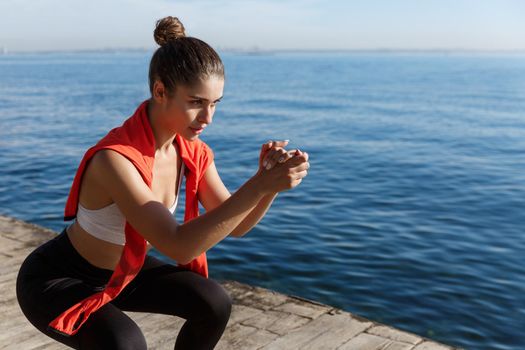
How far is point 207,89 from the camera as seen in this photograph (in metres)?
2.75

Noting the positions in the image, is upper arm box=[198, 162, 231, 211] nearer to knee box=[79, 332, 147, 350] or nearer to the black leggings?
the black leggings

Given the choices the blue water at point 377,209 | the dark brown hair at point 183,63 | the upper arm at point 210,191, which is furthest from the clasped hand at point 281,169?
the blue water at point 377,209

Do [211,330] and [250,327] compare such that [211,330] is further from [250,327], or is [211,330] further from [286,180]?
[250,327]

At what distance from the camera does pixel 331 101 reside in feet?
138

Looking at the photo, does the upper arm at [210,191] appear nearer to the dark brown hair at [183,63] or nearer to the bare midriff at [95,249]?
the bare midriff at [95,249]

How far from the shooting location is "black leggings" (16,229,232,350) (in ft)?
9.23

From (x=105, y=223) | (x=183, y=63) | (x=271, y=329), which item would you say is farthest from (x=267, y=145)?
(x=271, y=329)

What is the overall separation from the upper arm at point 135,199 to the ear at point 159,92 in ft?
1.05

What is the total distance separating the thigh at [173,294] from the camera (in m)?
2.98

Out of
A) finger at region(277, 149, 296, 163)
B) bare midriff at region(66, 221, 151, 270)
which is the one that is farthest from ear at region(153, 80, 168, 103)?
bare midriff at region(66, 221, 151, 270)

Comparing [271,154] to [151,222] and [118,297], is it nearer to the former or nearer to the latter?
[151,222]

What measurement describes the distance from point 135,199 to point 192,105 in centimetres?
48

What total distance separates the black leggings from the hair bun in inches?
42.2

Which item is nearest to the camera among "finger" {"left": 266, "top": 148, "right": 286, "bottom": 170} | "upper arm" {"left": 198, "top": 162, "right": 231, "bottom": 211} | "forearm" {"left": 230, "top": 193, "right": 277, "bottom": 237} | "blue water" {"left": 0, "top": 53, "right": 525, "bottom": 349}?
"finger" {"left": 266, "top": 148, "right": 286, "bottom": 170}
